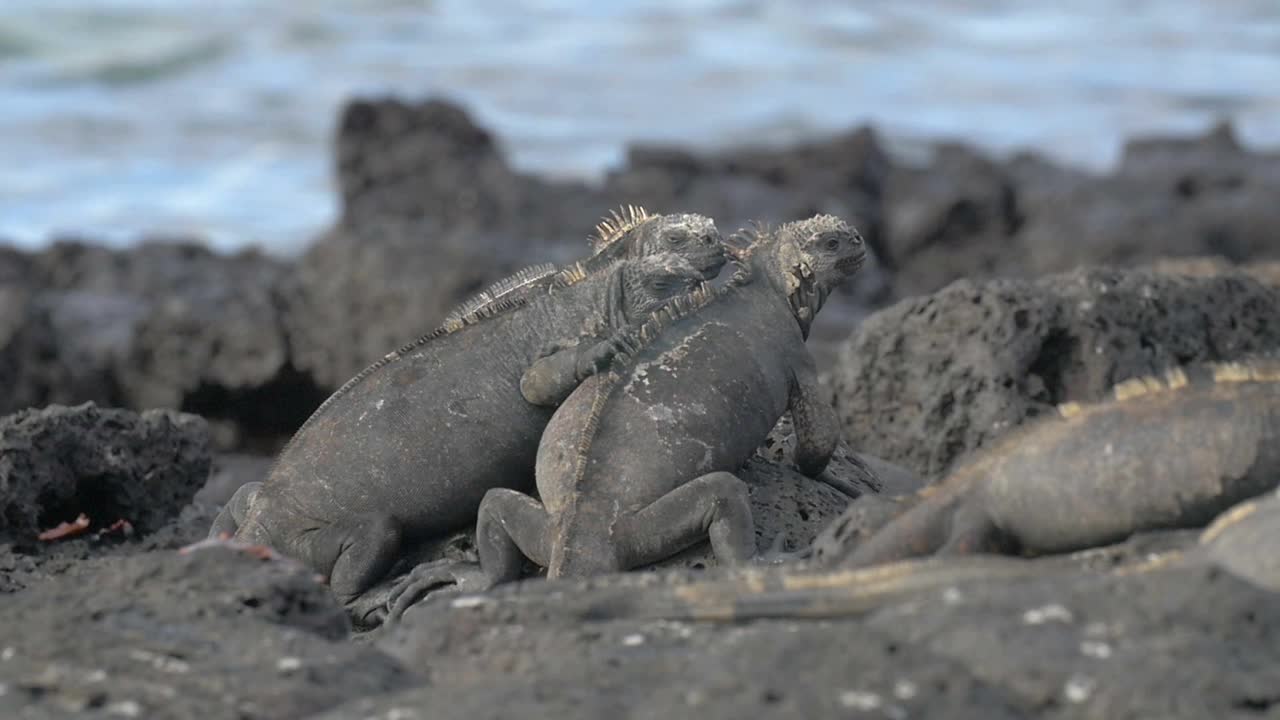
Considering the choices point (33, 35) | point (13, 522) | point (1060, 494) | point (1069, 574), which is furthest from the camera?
point (33, 35)

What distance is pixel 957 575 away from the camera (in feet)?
13.2

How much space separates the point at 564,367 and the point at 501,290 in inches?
24.2

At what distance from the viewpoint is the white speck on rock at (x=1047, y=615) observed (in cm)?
365

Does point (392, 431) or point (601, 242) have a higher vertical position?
point (601, 242)

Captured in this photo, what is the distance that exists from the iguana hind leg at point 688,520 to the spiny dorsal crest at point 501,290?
3.50 ft

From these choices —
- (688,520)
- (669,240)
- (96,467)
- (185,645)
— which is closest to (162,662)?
(185,645)

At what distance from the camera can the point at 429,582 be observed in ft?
18.4

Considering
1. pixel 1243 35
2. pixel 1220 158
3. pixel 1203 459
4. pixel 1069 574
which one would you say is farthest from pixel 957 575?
pixel 1243 35

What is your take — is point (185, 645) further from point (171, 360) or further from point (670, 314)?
point (171, 360)

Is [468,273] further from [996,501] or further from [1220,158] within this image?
[996,501]

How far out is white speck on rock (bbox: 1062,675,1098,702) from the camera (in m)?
3.44

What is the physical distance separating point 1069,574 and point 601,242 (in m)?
2.50

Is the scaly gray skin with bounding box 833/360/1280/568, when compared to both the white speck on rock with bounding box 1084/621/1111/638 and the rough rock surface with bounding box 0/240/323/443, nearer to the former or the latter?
the white speck on rock with bounding box 1084/621/1111/638

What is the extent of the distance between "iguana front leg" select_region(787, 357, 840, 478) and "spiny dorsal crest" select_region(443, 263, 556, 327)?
2.77 feet
